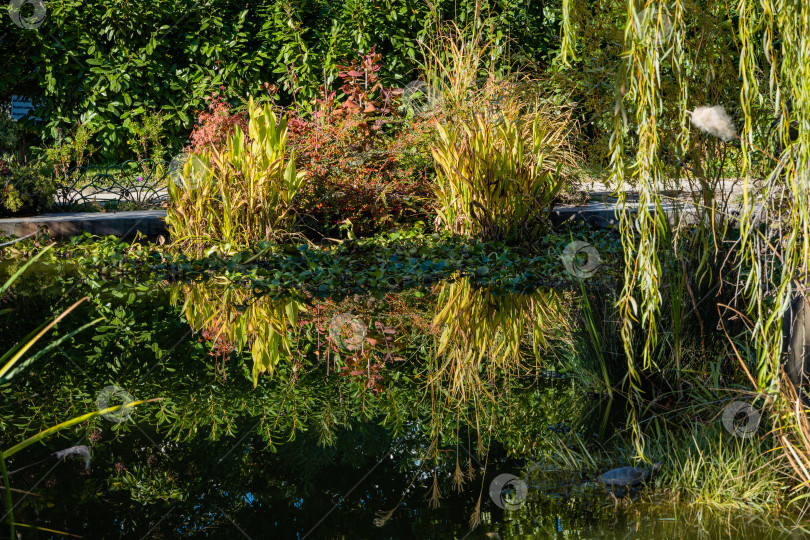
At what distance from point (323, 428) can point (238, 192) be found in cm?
388

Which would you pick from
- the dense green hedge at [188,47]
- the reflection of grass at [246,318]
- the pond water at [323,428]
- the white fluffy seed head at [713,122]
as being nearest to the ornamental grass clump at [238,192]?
the reflection of grass at [246,318]

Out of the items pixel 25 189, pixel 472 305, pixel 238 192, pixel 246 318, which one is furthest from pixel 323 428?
pixel 25 189

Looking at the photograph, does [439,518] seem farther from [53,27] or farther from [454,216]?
[53,27]

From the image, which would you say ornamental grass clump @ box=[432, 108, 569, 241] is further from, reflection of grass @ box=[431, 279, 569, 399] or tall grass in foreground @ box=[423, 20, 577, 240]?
reflection of grass @ box=[431, 279, 569, 399]

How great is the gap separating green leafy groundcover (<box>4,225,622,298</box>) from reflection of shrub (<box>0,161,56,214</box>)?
2.02ft

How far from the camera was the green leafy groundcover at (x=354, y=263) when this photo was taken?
624 cm

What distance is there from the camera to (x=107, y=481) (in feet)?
9.19

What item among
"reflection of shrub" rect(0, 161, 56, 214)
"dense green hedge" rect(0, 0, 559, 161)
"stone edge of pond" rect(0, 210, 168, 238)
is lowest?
"stone edge of pond" rect(0, 210, 168, 238)

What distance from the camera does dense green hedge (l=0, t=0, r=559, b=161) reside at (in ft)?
34.3

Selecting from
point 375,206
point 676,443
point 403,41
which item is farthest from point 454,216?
point 676,443

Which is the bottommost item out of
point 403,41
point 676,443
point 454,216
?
point 454,216

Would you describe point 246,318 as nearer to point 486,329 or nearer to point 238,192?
point 486,329

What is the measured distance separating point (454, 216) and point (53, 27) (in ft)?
21.3

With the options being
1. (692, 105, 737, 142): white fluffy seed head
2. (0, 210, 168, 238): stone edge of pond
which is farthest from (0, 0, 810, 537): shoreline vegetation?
(0, 210, 168, 238): stone edge of pond
